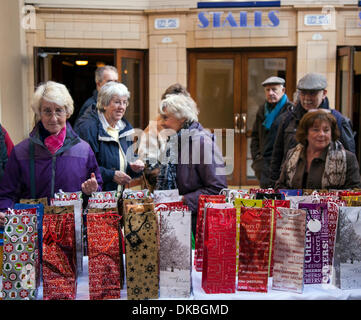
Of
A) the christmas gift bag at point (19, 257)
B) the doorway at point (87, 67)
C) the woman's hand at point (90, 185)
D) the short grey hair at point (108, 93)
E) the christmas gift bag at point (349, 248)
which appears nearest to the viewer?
the christmas gift bag at point (19, 257)

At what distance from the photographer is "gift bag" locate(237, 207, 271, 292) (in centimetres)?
151

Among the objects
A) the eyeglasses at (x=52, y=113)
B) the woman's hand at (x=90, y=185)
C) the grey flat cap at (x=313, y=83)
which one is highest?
the grey flat cap at (x=313, y=83)

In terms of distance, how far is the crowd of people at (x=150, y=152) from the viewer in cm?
216

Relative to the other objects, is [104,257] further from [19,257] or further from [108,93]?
[108,93]

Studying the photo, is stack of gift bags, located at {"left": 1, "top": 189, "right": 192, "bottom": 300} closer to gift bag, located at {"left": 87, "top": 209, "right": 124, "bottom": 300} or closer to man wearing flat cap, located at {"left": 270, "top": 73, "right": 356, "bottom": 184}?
gift bag, located at {"left": 87, "top": 209, "right": 124, "bottom": 300}

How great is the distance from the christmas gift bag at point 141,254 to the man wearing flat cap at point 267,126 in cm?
252

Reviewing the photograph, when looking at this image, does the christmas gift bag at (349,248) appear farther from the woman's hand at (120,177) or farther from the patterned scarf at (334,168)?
the woman's hand at (120,177)

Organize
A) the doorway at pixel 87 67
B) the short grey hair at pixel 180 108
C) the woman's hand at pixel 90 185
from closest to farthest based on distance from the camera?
the woman's hand at pixel 90 185
the short grey hair at pixel 180 108
the doorway at pixel 87 67

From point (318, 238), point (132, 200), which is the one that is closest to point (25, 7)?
point (132, 200)

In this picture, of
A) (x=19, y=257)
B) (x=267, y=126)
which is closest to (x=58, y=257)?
(x=19, y=257)

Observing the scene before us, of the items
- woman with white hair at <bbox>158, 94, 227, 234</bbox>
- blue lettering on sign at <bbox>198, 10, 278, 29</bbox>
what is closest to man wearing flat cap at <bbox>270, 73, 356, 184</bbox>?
woman with white hair at <bbox>158, 94, 227, 234</bbox>

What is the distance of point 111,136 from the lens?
286cm

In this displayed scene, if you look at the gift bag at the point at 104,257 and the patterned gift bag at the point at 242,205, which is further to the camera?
the patterned gift bag at the point at 242,205

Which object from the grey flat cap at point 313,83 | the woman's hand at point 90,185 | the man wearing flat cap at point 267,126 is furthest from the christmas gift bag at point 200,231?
the man wearing flat cap at point 267,126
